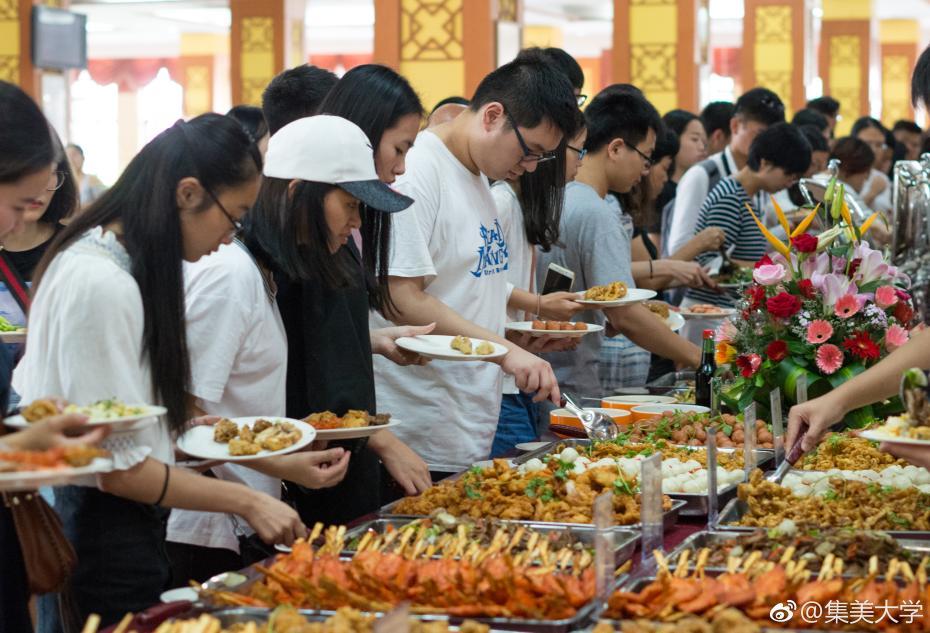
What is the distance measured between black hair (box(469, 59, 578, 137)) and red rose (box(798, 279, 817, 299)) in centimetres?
64

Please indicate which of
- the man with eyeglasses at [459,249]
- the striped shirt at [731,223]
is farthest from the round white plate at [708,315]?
the man with eyeglasses at [459,249]

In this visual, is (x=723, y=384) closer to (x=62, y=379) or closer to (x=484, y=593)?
(x=484, y=593)

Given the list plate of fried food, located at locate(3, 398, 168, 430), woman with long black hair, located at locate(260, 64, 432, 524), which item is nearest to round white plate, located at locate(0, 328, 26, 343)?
woman with long black hair, located at locate(260, 64, 432, 524)

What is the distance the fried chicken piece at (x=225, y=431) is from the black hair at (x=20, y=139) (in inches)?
17.2

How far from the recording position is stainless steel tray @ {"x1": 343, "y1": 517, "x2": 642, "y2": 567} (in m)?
1.85

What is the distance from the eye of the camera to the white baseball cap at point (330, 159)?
210cm

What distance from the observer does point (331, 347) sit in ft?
7.18

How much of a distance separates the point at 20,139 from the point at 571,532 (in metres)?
0.96

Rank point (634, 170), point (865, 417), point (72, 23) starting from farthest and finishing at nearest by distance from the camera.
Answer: point (72, 23), point (634, 170), point (865, 417)

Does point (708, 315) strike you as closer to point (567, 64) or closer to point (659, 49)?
point (567, 64)

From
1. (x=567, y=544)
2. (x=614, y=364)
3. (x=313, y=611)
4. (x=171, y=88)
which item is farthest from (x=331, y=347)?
(x=171, y=88)

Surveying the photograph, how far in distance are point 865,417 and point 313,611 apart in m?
1.60

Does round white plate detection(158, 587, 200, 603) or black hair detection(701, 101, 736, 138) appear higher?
black hair detection(701, 101, 736, 138)

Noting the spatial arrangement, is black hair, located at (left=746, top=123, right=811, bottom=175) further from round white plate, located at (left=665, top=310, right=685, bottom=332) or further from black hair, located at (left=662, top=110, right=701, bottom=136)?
round white plate, located at (left=665, top=310, right=685, bottom=332)
